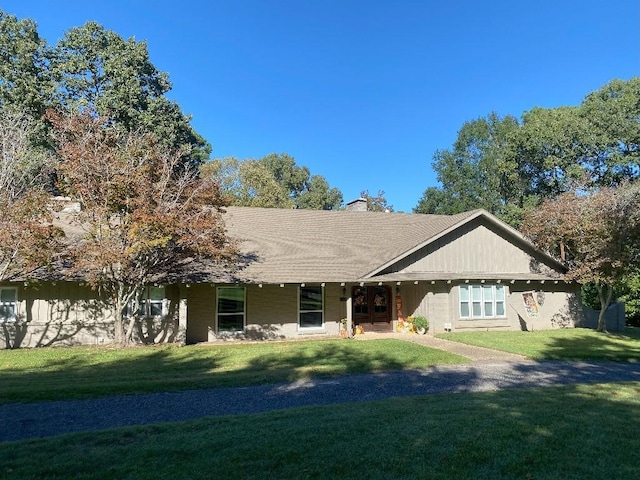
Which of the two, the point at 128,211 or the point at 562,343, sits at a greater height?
the point at 128,211

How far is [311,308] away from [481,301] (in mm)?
7383

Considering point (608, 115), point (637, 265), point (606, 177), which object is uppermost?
point (608, 115)

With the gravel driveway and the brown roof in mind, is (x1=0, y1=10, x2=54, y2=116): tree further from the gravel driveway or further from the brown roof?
the gravel driveway

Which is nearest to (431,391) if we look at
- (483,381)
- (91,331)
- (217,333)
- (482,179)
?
(483,381)

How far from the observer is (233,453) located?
5090mm

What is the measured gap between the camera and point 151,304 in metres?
16.4

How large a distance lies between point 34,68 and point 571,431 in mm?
32267

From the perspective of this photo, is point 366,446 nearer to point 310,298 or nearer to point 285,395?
point 285,395

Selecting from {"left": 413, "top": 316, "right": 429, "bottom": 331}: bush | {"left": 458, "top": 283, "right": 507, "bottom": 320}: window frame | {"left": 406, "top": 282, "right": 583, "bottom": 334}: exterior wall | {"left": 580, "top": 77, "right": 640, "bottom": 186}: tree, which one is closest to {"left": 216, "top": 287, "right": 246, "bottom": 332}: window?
{"left": 413, "top": 316, "right": 429, "bottom": 331}: bush

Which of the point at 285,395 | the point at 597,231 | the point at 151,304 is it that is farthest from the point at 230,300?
the point at 597,231

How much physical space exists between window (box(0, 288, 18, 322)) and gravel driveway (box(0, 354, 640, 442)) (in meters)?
8.77

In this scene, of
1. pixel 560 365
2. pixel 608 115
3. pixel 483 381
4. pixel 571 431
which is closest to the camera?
pixel 571 431

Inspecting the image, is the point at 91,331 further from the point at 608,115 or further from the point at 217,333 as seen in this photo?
the point at 608,115

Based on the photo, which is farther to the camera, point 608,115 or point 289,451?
point 608,115
